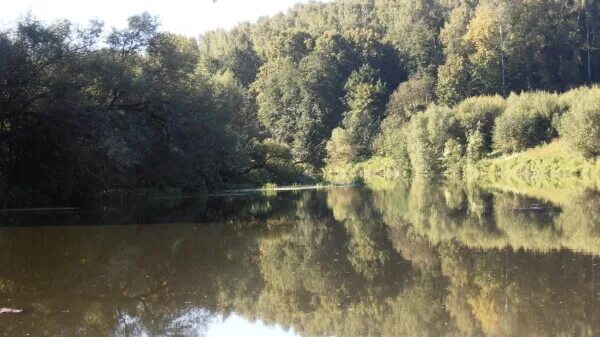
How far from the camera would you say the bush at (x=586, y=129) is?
144 feet

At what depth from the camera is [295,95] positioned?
8775 cm

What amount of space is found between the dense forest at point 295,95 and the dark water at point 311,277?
27.8ft

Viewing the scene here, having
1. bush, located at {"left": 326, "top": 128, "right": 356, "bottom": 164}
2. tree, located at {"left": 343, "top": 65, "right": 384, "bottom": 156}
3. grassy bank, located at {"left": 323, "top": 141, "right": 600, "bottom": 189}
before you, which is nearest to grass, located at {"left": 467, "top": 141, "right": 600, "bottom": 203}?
grassy bank, located at {"left": 323, "top": 141, "right": 600, "bottom": 189}

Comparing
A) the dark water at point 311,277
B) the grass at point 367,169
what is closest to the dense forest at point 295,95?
the grass at point 367,169

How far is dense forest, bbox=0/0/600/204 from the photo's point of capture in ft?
89.3

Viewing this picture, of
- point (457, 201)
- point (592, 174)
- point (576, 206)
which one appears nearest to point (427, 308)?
point (576, 206)

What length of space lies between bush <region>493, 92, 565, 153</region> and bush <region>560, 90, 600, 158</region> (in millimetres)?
10308

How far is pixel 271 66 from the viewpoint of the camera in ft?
305

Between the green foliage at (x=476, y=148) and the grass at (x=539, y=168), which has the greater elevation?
the green foliage at (x=476, y=148)

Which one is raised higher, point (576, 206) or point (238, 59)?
point (238, 59)

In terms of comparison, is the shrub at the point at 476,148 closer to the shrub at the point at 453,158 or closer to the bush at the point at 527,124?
the shrub at the point at 453,158

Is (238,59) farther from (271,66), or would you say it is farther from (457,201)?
(457,201)

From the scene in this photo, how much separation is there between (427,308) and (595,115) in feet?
134

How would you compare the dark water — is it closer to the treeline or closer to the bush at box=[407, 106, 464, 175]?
the treeline
